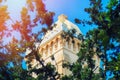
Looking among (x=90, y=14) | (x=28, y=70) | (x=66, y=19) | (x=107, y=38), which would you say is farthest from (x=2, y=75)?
(x=66, y=19)

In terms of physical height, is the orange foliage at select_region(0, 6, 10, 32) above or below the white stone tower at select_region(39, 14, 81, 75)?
below

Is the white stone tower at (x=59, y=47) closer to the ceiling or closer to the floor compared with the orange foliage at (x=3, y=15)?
closer to the ceiling

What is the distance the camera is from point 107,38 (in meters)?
15.2

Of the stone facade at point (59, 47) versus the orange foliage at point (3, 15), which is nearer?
the orange foliage at point (3, 15)

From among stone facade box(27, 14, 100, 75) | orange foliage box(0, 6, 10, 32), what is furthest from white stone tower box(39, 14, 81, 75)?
orange foliage box(0, 6, 10, 32)

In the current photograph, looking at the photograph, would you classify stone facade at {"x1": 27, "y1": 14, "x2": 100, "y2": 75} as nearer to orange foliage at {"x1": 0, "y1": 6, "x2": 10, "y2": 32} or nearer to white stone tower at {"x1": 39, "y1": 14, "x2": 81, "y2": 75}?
white stone tower at {"x1": 39, "y1": 14, "x2": 81, "y2": 75}

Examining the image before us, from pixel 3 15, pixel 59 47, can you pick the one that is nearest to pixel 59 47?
pixel 59 47

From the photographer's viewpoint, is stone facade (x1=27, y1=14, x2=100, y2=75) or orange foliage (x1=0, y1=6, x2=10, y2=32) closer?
orange foliage (x1=0, y1=6, x2=10, y2=32)

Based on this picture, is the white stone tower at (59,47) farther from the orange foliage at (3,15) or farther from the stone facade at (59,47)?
the orange foliage at (3,15)

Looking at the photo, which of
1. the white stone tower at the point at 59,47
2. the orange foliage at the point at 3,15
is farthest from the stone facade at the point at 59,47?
the orange foliage at the point at 3,15

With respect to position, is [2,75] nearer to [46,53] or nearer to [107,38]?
[107,38]

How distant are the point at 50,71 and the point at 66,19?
91.4 ft

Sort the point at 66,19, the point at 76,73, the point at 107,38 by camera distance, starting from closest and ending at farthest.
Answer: the point at 107,38
the point at 76,73
the point at 66,19

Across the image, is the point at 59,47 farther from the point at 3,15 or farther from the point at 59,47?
the point at 3,15
